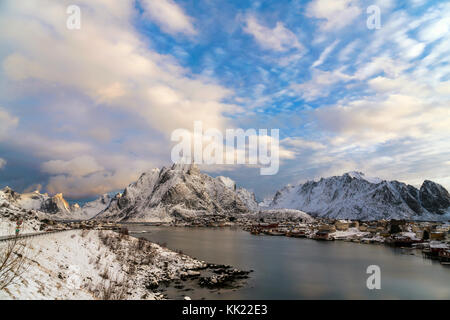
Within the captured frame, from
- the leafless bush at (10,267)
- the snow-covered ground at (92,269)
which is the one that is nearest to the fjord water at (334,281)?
the snow-covered ground at (92,269)

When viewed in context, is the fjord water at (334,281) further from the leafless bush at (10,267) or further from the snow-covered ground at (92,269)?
the leafless bush at (10,267)

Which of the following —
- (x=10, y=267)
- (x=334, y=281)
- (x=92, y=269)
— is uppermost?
(x=10, y=267)

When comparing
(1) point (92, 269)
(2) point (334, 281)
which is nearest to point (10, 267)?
(1) point (92, 269)

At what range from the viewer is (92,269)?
2794 cm

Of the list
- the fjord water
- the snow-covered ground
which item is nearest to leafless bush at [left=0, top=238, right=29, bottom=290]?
the snow-covered ground

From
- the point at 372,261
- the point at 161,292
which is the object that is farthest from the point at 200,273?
the point at 372,261

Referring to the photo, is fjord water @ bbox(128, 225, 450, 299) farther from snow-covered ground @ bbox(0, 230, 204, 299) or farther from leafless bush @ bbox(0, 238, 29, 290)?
leafless bush @ bbox(0, 238, 29, 290)

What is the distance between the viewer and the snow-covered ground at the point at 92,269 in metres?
14.8

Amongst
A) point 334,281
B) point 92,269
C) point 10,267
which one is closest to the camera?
point 10,267

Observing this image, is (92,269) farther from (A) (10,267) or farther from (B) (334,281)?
(B) (334,281)

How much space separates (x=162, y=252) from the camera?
147 feet

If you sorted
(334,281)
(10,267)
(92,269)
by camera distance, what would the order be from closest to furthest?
(10,267) < (92,269) < (334,281)

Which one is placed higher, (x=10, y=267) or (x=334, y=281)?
(x=10, y=267)
